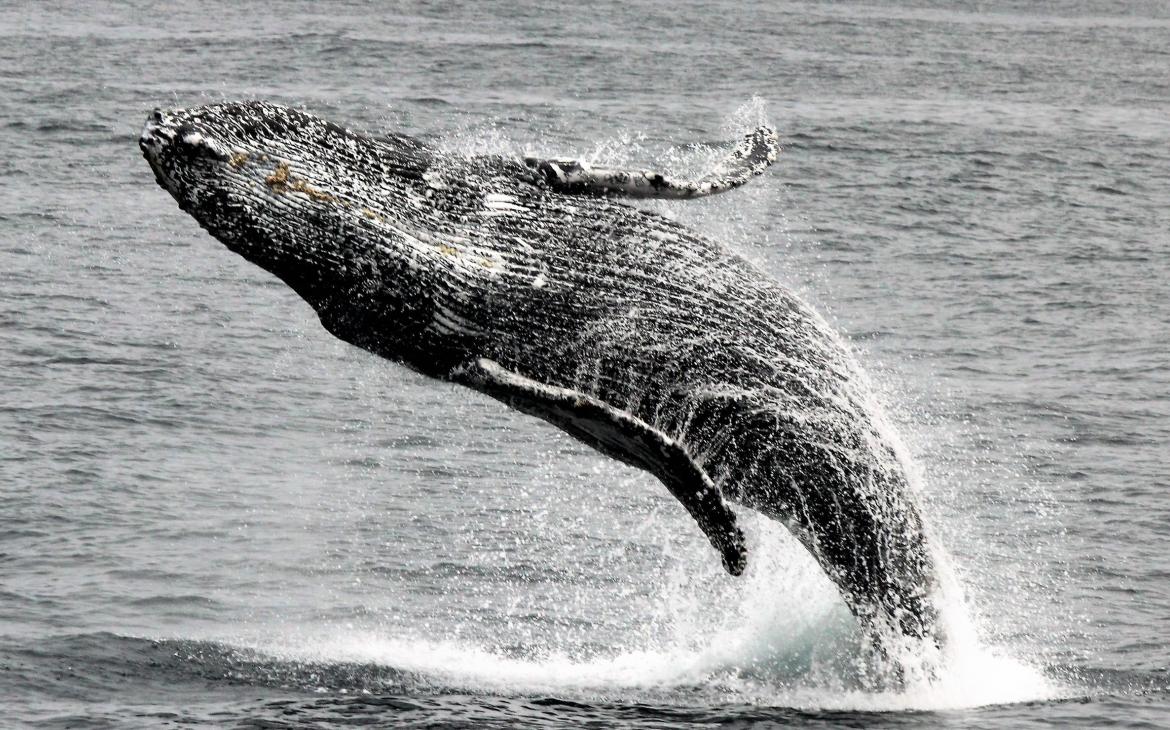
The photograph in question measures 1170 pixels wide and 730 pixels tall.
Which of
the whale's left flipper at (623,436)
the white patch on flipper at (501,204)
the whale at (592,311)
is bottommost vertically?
the whale's left flipper at (623,436)

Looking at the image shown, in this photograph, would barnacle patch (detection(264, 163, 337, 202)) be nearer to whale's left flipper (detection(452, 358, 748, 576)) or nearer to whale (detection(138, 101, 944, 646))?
whale (detection(138, 101, 944, 646))

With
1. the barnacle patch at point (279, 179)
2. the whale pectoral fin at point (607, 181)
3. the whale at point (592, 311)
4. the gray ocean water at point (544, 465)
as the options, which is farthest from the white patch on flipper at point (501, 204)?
the barnacle patch at point (279, 179)

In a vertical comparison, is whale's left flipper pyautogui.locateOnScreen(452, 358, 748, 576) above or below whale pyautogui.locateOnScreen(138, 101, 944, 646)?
below

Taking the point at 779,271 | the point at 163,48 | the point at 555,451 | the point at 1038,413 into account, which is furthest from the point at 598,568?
the point at 163,48

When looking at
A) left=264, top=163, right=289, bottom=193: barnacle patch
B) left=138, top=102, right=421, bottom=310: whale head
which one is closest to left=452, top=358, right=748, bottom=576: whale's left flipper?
left=138, top=102, right=421, bottom=310: whale head

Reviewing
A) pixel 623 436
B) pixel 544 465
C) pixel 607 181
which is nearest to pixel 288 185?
pixel 607 181

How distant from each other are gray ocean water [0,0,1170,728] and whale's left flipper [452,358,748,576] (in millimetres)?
1951

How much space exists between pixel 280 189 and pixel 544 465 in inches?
346

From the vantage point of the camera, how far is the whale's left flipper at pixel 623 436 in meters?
11.0

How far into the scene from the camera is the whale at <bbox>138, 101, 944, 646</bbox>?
1116cm

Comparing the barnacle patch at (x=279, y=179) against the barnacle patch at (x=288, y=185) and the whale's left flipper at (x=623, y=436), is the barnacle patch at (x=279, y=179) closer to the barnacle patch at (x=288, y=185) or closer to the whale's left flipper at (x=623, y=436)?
the barnacle patch at (x=288, y=185)

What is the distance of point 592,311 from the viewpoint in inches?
467

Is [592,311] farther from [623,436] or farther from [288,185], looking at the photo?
[288,185]

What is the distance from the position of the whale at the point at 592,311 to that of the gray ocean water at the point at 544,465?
0.88 m
